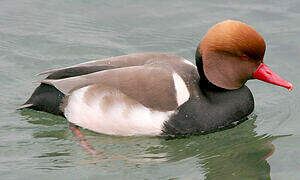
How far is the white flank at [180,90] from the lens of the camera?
19.2 feet

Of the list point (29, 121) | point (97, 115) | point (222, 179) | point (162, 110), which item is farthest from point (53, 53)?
point (222, 179)

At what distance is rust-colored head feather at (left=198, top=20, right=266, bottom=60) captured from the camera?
5.75 m

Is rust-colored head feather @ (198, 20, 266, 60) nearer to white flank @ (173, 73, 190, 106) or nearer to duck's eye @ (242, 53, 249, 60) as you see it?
duck's eye @ (242, 53, 249, 60)

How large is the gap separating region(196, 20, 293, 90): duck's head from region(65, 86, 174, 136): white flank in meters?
0.70

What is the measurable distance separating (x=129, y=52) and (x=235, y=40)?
2.49 meters

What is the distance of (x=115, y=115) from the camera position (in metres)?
5.97

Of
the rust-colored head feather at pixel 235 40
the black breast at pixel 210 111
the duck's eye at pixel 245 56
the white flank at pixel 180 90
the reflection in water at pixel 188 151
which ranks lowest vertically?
the reflection in water at pixel 188 151

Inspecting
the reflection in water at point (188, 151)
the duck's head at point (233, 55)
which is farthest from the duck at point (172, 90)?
the reflection in water at point (188, 151)

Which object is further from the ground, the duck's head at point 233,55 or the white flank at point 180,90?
the duck's head at point 233,55

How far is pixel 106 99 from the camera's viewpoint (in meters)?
5.97

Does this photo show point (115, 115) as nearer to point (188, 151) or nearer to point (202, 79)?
point (188, 151)

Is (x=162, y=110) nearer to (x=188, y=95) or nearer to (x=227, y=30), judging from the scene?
(x=188, y=95)

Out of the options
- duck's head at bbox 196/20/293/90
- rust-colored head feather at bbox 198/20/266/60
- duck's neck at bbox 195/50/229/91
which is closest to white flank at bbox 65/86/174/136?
duck's neck at bbox 195/50/229/91

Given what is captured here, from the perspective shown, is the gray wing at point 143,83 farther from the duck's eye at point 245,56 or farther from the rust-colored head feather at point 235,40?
the duck's eye at point 245,56
